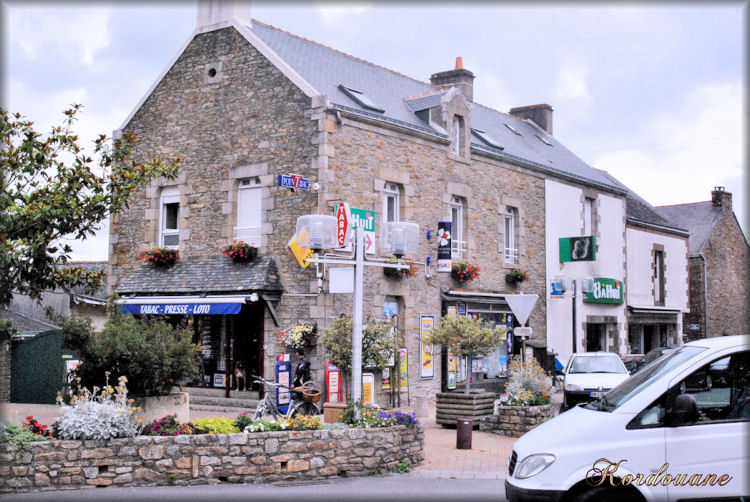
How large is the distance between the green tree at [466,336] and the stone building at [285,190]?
113 inches

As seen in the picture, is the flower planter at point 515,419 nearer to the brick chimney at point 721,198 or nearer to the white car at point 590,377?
the white car at point 590,377

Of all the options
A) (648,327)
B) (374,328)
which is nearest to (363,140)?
(374,328)

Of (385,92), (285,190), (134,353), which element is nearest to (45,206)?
(134,353)

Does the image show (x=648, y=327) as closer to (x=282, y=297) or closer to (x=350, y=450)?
(x=282, y=297)

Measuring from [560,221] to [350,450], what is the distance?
1636cm

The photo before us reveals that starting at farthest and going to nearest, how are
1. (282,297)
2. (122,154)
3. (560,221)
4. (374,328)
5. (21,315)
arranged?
1. (560,221)
2. (21,315)
3. (282,297)
4. (374,328)
5. (122,154)

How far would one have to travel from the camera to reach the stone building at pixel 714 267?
35688mm

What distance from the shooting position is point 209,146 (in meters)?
18.7

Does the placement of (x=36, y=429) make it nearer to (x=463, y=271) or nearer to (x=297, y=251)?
(x=297, y=251)

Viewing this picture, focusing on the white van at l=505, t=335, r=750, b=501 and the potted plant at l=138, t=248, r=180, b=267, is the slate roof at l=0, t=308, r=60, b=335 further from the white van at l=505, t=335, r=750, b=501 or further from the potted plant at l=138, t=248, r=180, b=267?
the white van at l=505, t=335, r=750, b=501

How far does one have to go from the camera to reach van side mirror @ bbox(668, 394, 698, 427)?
570 cm

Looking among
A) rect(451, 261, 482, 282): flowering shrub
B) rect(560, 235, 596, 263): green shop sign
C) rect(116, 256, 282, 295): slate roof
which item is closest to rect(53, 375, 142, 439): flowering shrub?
rect(116, 256, 282, 295): slate roof

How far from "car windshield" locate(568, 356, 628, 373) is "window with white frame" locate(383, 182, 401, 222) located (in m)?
5.39

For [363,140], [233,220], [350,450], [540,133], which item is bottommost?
[350,450]
